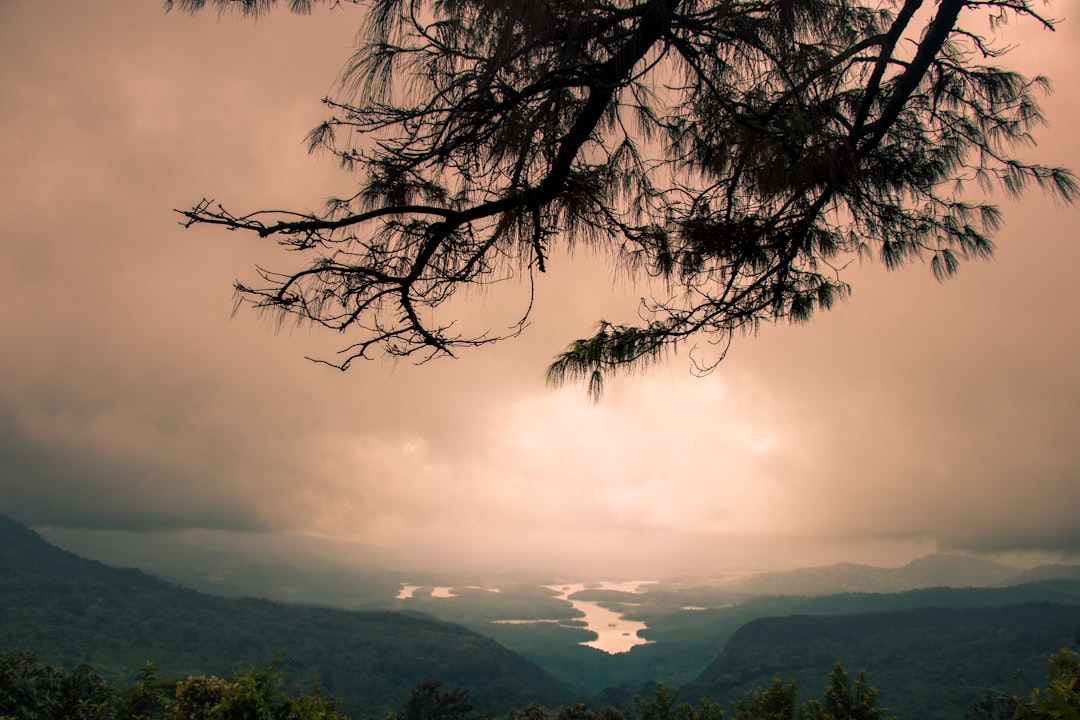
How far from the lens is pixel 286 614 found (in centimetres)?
15088

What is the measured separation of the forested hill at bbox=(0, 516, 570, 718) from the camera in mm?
106438

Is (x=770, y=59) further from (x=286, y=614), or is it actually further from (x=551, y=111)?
(x=286, y=614)

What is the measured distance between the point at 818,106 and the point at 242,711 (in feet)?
22.8

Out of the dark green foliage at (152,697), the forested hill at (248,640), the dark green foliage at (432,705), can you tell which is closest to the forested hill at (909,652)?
the forested hill at (248,640)

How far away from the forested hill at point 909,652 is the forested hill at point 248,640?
40464 mm

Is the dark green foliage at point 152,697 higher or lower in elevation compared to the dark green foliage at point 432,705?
higher

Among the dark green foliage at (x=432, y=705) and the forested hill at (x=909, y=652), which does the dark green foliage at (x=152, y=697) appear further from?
the forested hill at (x=909, y=652)

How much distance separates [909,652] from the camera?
370ft

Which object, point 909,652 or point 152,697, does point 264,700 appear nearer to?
point 152,697

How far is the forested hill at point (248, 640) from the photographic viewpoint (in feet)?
349

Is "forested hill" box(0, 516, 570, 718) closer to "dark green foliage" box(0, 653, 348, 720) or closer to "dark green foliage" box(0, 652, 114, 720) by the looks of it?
"dark green foliage" box(0, 652, 114, 720)

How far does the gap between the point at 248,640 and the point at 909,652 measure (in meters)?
141

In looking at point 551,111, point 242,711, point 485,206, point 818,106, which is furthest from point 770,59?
point 242,711

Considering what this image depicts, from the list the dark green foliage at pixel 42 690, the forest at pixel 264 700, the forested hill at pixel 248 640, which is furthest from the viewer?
the forested hill at pixel 248 640
